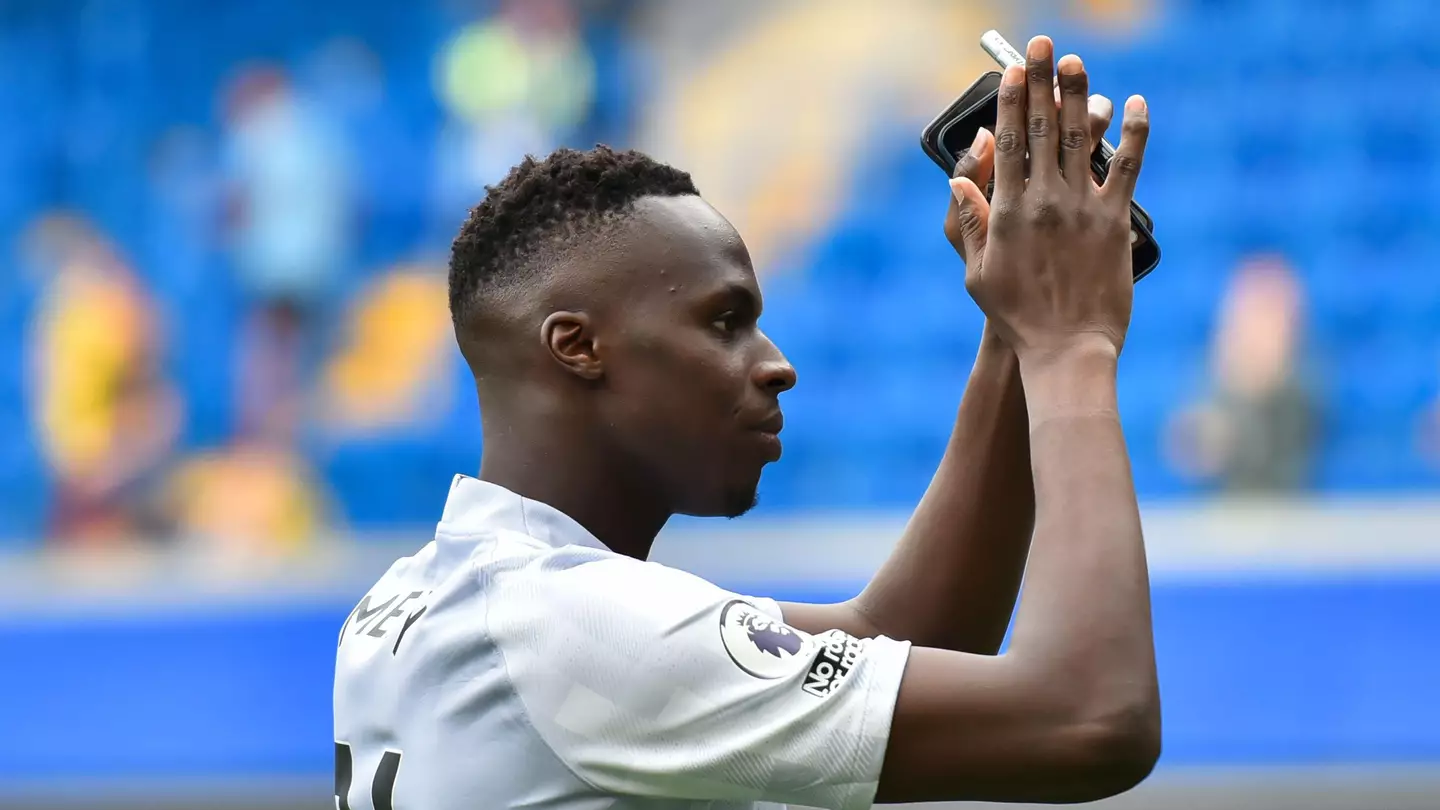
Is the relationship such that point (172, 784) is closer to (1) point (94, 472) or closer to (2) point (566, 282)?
(1) point (94, 472)

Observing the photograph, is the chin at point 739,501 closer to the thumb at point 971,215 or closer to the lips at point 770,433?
the lips at point 770,433

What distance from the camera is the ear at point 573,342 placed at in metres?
1.89

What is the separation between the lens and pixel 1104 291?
1745 millimetres

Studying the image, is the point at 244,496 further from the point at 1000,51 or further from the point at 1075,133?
the point at 1075,133

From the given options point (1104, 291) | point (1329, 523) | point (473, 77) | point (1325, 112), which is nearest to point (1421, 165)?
point (1325, 112)

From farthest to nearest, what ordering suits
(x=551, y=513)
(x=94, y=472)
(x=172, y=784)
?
(x=94, y=472)
(x=172, y=784)
(x=551, y=513)

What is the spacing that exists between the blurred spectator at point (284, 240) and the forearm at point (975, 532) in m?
7.29

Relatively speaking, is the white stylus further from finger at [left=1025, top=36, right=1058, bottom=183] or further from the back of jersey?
the back of jersey

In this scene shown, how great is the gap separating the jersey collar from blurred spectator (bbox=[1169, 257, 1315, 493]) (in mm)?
6115

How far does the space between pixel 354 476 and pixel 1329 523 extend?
15.7 ft

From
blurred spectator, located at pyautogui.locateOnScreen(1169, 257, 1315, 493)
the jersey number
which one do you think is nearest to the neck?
the jersey number

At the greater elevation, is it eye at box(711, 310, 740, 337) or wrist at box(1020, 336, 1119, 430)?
eye at box(711, 310, 740, 337)

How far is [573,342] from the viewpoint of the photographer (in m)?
1.90

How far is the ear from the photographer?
189 centimetres
